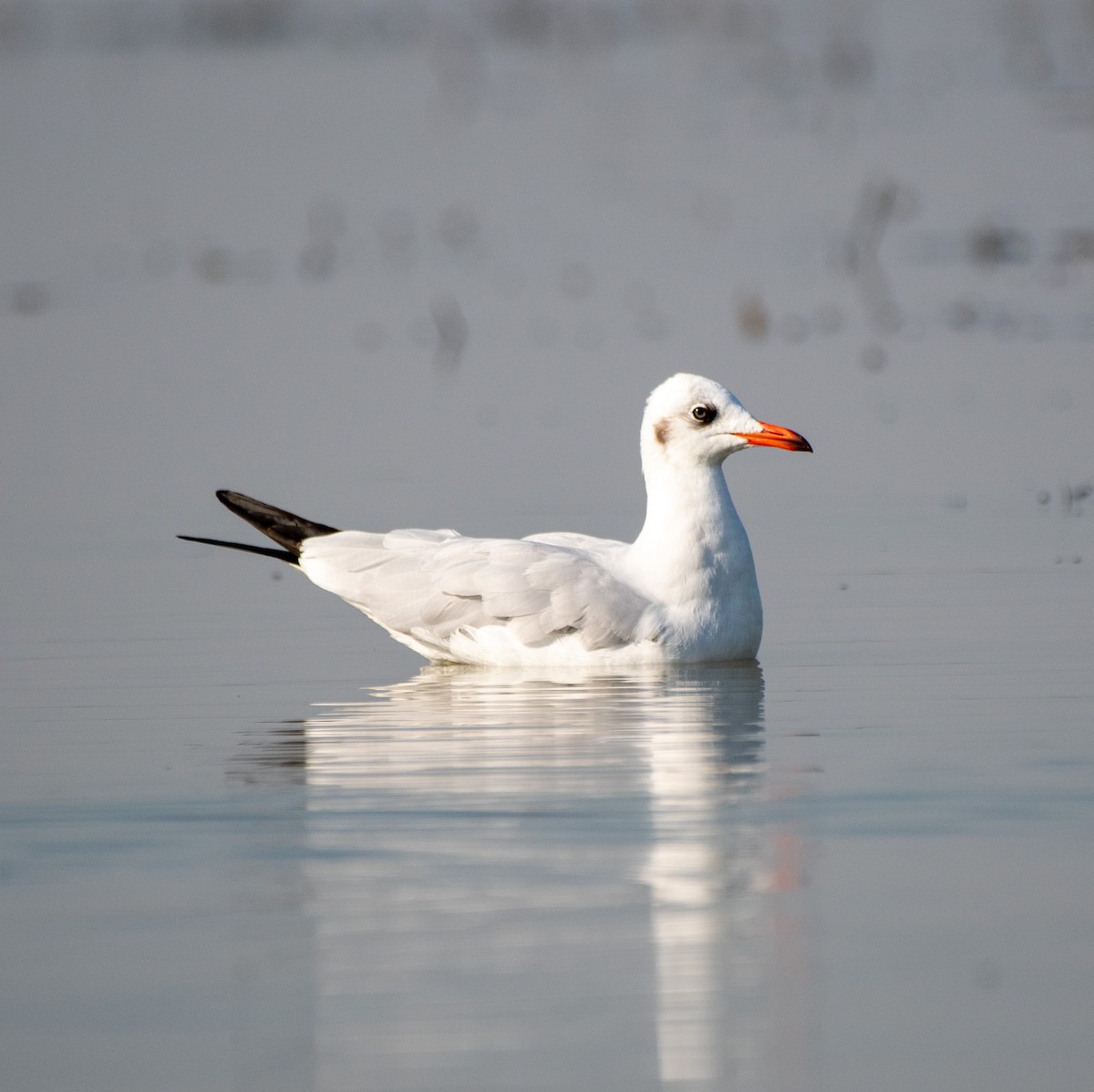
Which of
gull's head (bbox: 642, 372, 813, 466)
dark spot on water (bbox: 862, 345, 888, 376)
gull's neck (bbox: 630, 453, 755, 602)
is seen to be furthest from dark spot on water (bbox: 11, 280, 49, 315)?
gull's neck (bbox: 630, 453, 755, 602)

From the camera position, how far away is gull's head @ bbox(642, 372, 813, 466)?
393 inches

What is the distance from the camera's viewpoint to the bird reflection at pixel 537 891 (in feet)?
16.9

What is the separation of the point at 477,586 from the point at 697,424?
1.13 m

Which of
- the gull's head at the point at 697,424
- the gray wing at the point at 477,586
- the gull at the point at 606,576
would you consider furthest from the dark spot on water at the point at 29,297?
the gull's head at the point at 697,424

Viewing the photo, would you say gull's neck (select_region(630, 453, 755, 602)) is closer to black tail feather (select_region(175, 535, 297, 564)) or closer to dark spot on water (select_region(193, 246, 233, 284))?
black tail feather (select_region(175, 535, 297, 564))

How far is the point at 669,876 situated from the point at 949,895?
692mm

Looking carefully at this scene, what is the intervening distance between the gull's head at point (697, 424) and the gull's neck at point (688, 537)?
0.05 meters

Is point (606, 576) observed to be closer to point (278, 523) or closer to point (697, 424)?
point (697, 424)

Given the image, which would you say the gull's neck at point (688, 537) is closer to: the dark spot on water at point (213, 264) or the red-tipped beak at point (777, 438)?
the red-tipped beak at point (777, 438)

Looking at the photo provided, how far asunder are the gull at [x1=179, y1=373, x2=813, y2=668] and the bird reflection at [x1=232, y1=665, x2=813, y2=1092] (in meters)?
0.74

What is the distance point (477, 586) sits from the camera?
972 centimetres

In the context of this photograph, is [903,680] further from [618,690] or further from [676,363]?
[676,363]

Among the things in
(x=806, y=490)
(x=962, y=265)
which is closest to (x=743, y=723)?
(x=806, y=490)

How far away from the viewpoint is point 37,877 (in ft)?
21.0
